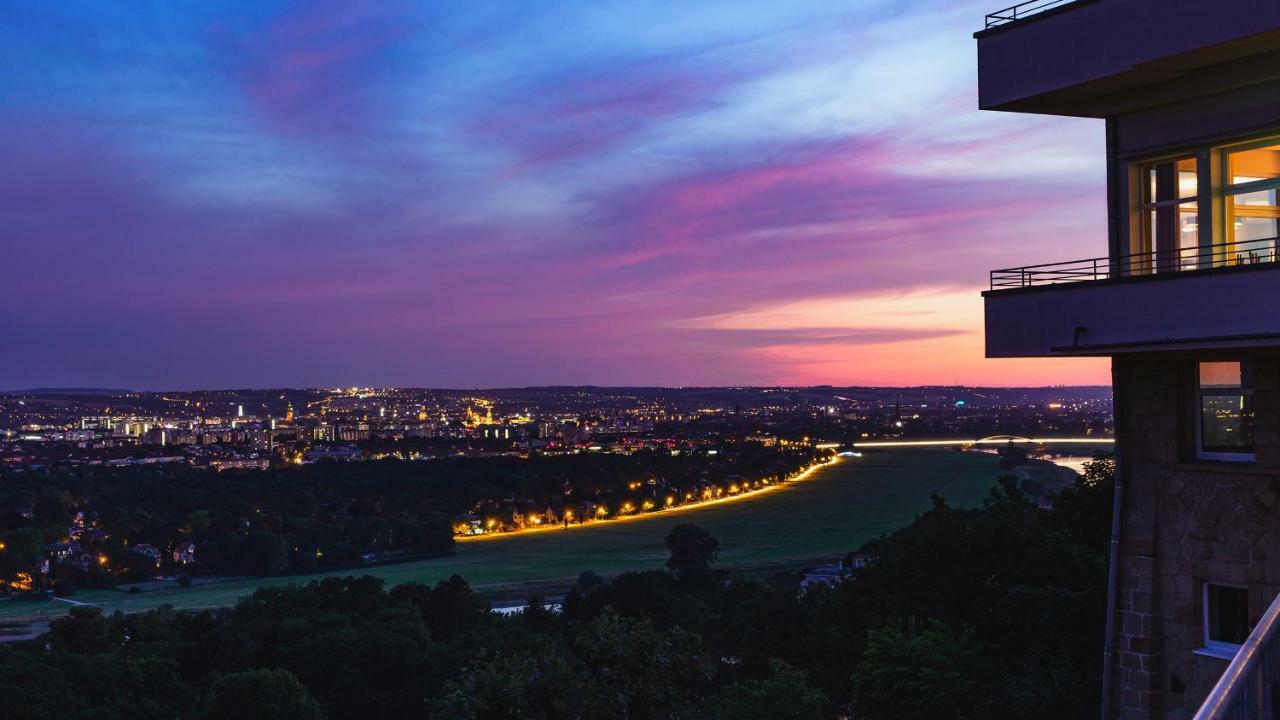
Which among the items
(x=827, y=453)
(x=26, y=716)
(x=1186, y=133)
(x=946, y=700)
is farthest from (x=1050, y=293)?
(x=827, y=453)

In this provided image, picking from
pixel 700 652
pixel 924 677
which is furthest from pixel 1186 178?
pixel 700 652

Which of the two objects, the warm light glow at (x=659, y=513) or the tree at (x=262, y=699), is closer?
the tree at (x=262, y=699)

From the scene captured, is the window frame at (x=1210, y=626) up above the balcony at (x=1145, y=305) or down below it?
below

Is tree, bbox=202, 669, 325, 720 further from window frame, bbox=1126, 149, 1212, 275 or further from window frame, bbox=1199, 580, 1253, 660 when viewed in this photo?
window frame, bbox=1126, 149, 1212, 275

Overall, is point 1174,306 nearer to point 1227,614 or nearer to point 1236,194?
point 1236,194

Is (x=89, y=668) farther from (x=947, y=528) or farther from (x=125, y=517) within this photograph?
(x=125, y=517)

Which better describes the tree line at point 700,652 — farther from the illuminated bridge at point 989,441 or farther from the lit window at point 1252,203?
the illuminated bridge at point 989,441

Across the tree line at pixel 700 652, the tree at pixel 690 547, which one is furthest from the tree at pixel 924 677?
the tree at pixel 690 547
